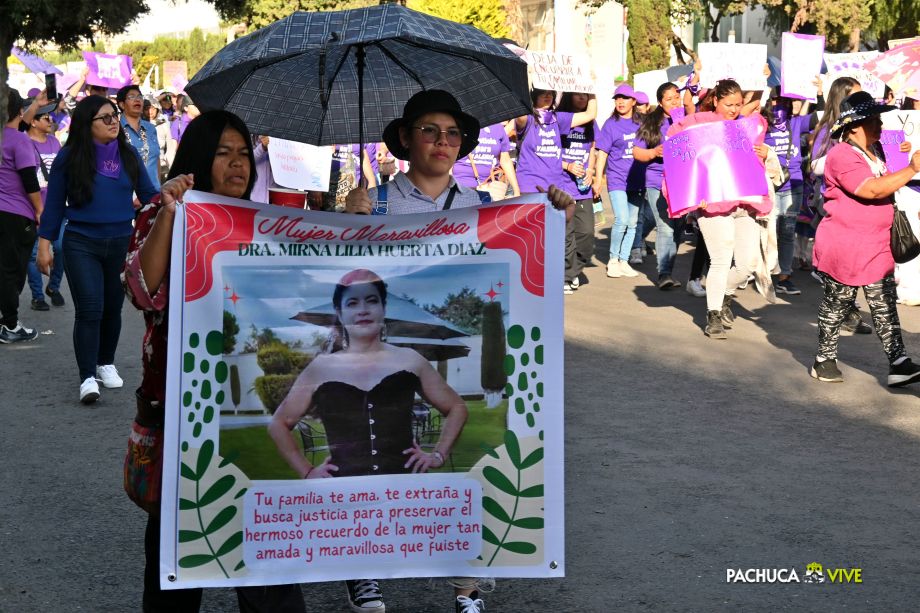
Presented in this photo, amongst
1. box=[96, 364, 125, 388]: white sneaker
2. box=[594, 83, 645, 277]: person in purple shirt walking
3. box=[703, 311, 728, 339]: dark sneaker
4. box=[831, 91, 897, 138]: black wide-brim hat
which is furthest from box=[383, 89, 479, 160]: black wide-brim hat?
box=[594, 83, 645, 277]: person in purple shirt walking

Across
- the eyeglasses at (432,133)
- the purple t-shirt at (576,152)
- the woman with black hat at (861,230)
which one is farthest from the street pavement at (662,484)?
the purple t-shirt at (576,152)

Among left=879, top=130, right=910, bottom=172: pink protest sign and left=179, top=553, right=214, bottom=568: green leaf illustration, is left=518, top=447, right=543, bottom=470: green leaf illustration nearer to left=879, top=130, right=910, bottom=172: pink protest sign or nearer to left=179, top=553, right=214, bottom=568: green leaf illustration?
→ left=179, top=553, right=214, bottom=568: green leaf illustration

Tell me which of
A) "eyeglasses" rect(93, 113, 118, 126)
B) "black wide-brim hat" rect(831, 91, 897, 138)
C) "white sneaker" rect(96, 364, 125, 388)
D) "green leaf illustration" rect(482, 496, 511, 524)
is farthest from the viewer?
"white sneaker" rect(96, 364, 125, 388)

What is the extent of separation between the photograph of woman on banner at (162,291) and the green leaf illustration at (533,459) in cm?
79

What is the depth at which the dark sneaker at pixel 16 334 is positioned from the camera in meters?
10.5

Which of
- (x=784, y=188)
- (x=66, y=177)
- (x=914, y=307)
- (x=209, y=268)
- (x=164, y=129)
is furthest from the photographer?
(x=164, y=129)

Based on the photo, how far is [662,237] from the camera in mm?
12727

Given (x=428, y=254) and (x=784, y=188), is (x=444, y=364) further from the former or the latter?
(x=784, y=188)

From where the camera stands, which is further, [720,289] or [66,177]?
[720,289]

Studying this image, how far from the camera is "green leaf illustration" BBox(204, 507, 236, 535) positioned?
3713mm

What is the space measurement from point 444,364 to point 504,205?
559 millimetres

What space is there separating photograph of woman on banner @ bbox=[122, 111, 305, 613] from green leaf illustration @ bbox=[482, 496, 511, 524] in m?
0.63

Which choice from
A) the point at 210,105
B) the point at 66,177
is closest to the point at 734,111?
the point at 66,177

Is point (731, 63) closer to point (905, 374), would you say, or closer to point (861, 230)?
point (861, 230)
